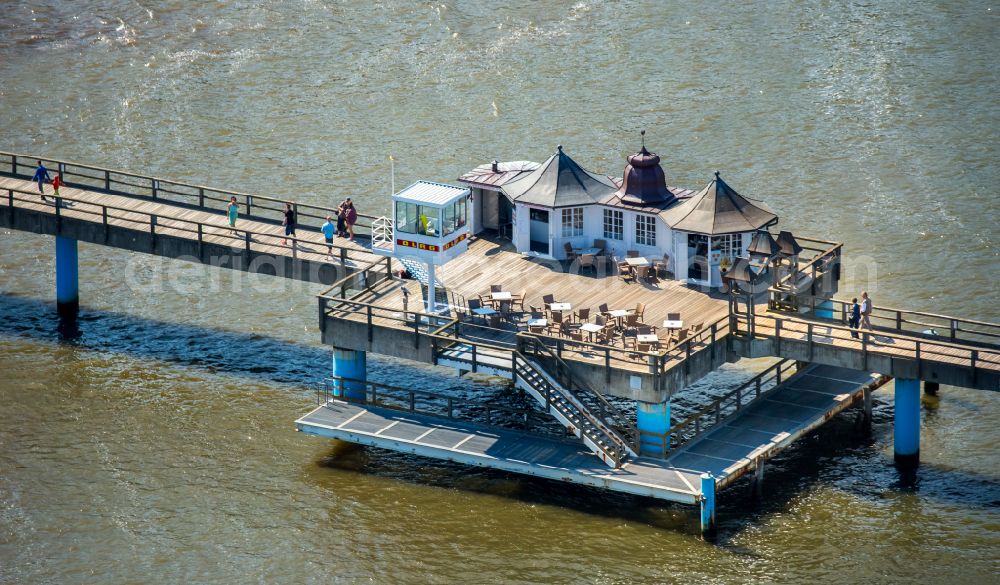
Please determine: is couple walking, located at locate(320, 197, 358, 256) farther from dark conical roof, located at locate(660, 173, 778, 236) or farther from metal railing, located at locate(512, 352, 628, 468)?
dark conical roof, located at locate(660, 173, 778, 236)

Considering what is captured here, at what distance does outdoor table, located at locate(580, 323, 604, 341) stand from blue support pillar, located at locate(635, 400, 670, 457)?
313cm

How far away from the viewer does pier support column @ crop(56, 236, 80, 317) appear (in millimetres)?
84375

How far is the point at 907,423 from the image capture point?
→ 226 feet

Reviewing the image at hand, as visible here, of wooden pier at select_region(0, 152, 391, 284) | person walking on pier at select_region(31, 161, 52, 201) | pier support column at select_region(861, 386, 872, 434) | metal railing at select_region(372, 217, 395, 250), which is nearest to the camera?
pier support column at select_region(861, 386, 872, 434)

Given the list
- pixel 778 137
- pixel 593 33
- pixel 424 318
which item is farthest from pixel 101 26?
pixel 424 318

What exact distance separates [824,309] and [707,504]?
1129 centimetres

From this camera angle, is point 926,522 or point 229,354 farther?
point 229,354

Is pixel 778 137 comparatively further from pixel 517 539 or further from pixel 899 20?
pixel 517 539

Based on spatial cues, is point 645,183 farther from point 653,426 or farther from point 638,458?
point 638,458

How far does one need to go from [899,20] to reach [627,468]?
52081 millimetres

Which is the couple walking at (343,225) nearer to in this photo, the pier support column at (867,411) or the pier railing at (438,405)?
the pier railing at (438,405)

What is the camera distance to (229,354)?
264 feet

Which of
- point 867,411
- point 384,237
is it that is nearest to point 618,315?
point 384,237

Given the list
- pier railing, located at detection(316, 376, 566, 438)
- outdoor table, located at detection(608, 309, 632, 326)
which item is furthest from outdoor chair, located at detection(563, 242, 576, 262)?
pier railing, located at detection(316, 376, 566, 438)
